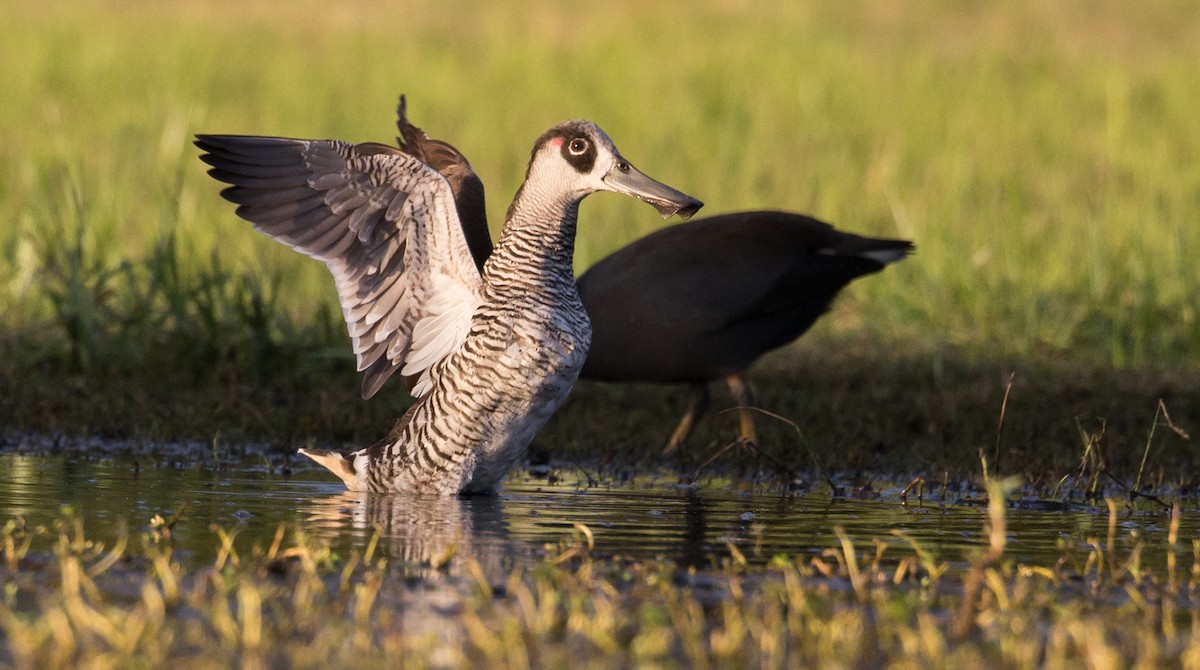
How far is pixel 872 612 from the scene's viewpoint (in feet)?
13.6

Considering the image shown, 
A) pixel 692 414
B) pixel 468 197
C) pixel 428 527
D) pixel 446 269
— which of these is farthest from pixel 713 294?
pixel 428 527

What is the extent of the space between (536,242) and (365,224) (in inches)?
23.0

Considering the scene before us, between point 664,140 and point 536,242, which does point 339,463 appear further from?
point 664,140

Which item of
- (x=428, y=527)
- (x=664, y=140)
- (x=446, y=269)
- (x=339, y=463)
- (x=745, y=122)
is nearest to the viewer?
(x=428, y=527)

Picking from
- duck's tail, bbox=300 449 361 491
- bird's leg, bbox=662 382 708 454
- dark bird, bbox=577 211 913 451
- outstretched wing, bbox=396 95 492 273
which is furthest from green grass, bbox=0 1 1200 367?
duck's tail, bbox=300 449 361 491

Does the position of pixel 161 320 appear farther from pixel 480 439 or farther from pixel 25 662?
pixel 25 662

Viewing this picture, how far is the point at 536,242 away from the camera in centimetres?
590

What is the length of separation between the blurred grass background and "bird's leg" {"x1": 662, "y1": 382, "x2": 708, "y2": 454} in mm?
1833

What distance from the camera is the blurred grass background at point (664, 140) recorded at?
9.02 meters

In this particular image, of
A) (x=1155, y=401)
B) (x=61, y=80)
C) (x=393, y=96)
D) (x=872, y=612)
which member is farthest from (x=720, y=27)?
(x=872, y=612)

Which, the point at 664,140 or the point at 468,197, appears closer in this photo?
the point at 468,197

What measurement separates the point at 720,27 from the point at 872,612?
13.9m

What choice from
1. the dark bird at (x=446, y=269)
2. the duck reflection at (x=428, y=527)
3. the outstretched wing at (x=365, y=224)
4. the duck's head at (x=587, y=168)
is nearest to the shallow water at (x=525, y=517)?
the duck reflection at (x=428, y=527)

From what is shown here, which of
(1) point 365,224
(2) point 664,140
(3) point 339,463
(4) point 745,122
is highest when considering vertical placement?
(4) point 745,122
